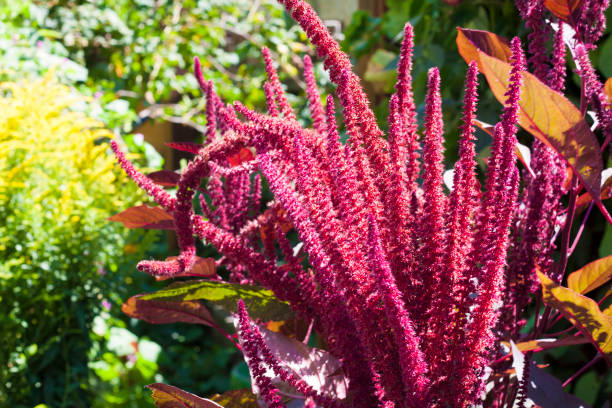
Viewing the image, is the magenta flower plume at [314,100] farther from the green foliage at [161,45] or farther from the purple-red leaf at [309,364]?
the green foliage at [161,45]

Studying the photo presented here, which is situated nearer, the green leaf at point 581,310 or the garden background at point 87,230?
the green leaf at point 581,310

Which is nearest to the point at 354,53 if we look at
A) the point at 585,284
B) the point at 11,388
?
the point at 11,388

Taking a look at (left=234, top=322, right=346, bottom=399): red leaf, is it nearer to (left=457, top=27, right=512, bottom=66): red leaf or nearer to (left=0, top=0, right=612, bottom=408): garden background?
(left=457, top=27, right=512, bottom=66): red leaf

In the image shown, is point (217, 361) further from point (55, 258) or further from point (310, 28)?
point (310, 28)

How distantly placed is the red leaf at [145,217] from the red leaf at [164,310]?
0.39ft

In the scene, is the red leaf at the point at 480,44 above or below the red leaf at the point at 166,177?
above

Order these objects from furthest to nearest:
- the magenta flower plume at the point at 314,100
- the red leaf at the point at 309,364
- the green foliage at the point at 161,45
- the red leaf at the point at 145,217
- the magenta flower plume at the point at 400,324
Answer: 1. the green foliage at the point at 161,45
2. the red leaf at the point at 145,217
3. the magenta flower plume at the point at 314,100
4. the red leaf at the point at 309,364
5. the magenta flower plume at the point at 400,324

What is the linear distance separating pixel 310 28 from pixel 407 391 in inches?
11.7

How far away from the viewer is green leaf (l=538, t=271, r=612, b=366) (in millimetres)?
446

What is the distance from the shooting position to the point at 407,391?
0.44 meters

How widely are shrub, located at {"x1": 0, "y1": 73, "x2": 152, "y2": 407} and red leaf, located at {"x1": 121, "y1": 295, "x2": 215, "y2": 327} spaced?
3.28 ft

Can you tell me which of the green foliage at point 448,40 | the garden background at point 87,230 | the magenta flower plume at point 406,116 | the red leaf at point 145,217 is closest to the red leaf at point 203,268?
the red leaf at point 145,217

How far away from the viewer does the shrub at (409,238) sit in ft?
1.41

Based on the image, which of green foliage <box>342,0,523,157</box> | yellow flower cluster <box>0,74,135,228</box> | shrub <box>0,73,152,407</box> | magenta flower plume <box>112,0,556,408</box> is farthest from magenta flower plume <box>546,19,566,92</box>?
shrub <box>0,73,152,407</box>
